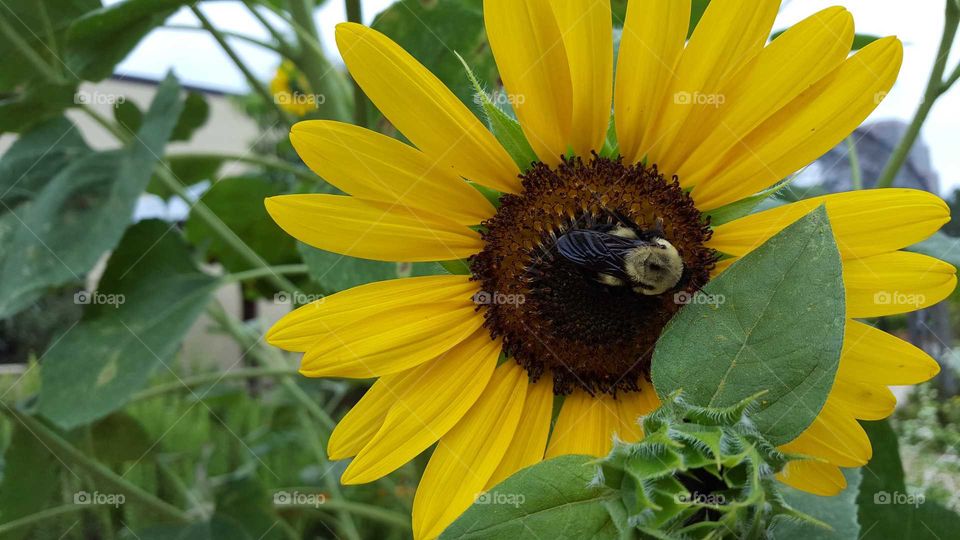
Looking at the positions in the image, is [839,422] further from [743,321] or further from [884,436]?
[884,436]

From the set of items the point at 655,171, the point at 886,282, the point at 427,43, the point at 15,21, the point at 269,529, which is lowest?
the point at 269,529

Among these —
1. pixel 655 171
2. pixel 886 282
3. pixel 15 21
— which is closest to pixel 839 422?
pixel 886 282

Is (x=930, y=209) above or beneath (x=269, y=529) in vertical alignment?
above
